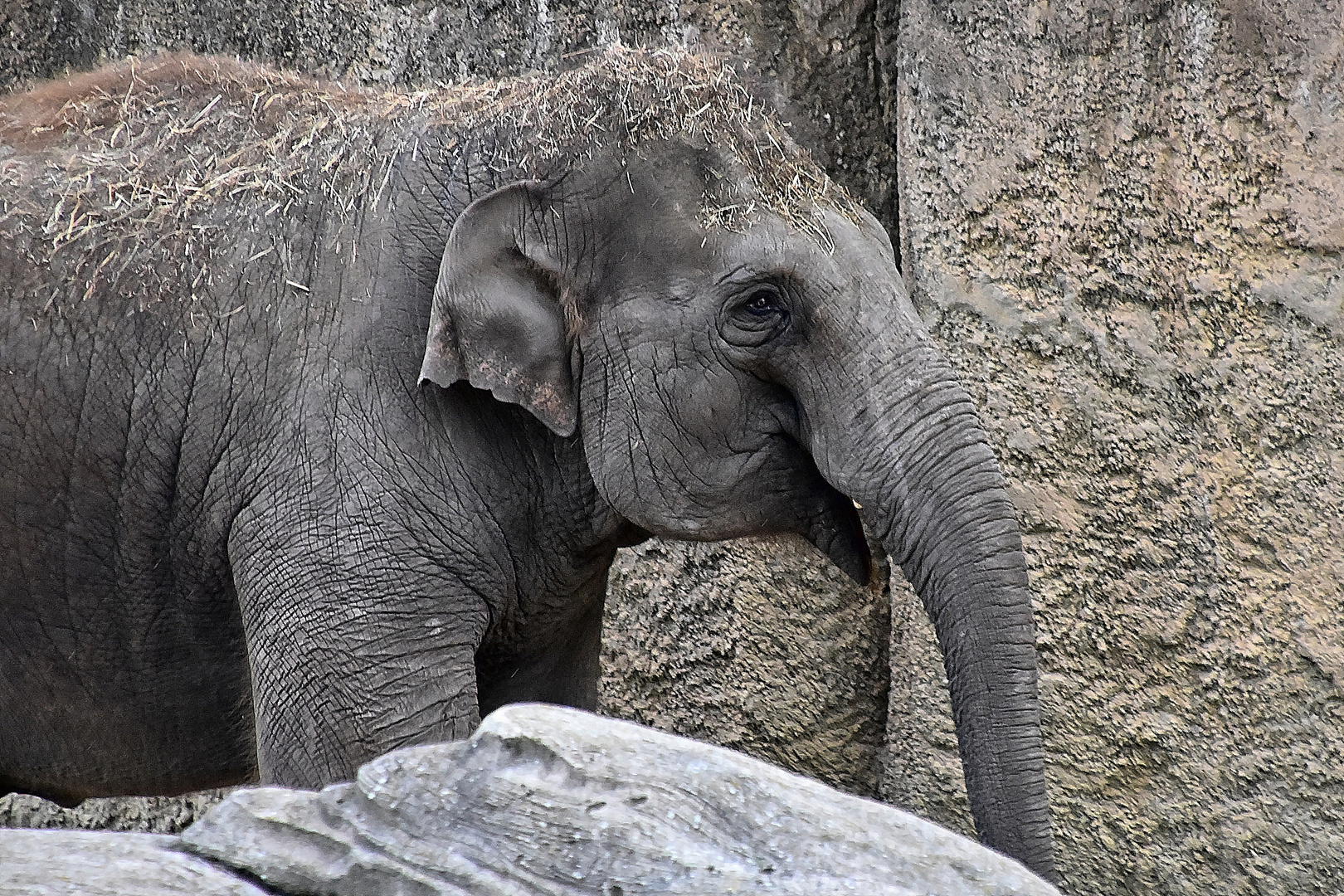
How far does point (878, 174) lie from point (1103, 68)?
710mm

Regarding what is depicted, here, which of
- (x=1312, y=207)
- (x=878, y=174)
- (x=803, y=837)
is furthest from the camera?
(x=878, y=174)

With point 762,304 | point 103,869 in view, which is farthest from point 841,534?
point 103,869

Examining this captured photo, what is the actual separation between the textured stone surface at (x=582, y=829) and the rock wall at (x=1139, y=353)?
2131 millimetres

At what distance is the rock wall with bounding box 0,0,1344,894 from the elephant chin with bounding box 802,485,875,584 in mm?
1185

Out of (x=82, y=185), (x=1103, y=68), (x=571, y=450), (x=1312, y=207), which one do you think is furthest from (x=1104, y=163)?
(x=82, y=185)

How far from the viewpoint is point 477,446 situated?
3.22m

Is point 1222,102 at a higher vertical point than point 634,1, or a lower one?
lower

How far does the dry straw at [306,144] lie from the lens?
10.4 ft

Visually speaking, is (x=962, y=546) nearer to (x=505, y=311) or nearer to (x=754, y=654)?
(x=505, y=311)

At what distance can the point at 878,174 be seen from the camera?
4.66 m

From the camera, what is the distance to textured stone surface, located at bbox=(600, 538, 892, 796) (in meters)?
4.74

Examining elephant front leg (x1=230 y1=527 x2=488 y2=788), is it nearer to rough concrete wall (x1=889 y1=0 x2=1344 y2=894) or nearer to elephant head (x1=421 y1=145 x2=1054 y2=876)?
elephant head (x1=421 y1=145 x2=1054 y2=876)

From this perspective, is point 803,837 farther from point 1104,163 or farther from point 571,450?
point 1104,163

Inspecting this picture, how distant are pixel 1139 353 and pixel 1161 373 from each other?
71 millimetres
